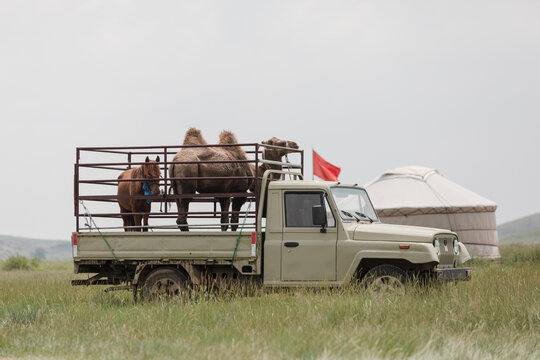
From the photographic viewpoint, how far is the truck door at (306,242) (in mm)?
12664

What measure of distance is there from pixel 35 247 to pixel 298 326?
17653 cm

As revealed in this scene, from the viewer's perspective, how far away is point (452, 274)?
499 inches

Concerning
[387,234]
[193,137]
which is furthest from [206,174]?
[387,234]

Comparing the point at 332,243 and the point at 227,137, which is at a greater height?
the point at 227,137

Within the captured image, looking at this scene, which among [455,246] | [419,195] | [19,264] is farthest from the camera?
[19,264]

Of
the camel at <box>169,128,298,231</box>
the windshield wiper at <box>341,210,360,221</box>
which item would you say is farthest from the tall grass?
the windshield wiper at <box>341,210,360,221</box>

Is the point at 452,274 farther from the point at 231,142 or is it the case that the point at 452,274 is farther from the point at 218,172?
the point at 231,142

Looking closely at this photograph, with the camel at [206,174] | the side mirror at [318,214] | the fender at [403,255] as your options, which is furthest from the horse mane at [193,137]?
the fender at [403,255]

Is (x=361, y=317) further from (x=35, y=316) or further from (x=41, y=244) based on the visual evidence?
(x=41, y=244)

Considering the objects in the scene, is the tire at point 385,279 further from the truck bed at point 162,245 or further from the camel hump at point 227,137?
the camel hump at point 227,137

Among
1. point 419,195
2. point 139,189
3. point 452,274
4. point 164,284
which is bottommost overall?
point 164,284

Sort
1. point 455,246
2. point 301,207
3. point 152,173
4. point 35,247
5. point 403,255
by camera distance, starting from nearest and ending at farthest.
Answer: point 403,255 → point 301,207 → point 455,246 → point 152,173 → point 35,247

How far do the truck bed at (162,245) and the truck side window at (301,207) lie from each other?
717mm

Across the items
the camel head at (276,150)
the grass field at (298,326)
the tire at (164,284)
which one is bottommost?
the grass field at (298,326)
